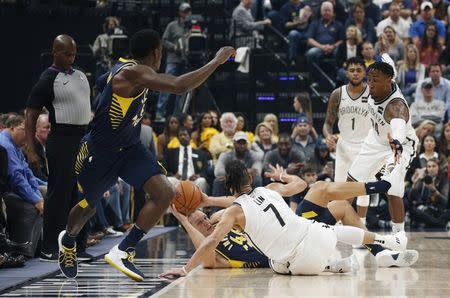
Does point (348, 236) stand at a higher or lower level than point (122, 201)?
higher

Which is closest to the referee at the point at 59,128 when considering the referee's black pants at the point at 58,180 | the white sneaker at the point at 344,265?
the referee's black pants at the point at 58,180

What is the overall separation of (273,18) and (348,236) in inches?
492

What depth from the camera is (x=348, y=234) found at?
893 cm

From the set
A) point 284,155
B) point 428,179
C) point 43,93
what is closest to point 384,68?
point 43,93

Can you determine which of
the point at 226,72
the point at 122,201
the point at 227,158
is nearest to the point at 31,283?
the point at 122,201

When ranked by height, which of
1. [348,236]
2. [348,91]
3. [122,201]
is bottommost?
[122,201]

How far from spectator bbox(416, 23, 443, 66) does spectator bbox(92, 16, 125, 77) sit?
536cm

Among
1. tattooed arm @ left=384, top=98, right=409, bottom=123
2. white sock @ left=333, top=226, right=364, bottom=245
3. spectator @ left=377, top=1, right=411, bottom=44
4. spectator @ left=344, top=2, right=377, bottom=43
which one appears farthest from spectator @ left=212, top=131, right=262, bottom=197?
white sock @ left=333, top=226, right=364, bottom=245

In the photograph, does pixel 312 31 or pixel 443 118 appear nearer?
pixel 443 118

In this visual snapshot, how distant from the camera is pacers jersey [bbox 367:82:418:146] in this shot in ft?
34.1

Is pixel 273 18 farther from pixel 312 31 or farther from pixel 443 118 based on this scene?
pixel 443 118

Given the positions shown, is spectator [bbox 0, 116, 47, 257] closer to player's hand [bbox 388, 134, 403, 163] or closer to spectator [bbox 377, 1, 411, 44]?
player's hand [bbox 388, 134, 403, 163]

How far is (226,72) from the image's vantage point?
20094 mm

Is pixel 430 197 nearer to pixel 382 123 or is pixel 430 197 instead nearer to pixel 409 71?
pixel 409 71
